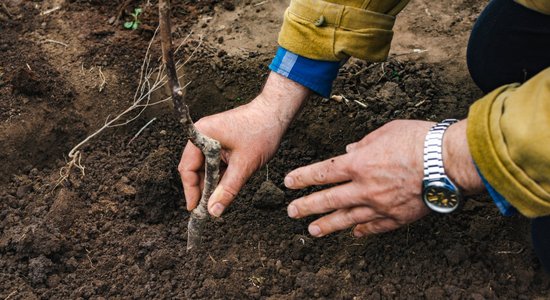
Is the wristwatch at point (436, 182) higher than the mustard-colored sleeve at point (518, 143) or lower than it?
lower

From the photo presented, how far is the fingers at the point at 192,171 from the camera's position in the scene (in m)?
1.96

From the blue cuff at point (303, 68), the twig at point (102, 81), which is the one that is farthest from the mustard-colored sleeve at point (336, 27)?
the twig at point (102, 81)

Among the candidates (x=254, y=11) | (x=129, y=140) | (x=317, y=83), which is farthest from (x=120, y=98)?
(x=317, y=83)

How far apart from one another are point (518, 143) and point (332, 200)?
514 mm

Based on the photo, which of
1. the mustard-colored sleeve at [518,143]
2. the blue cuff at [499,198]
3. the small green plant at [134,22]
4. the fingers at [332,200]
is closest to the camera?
Result: the mustard-colored sleeve at [518,143]

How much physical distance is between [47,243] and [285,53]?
3.34 feet

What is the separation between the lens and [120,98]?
2.75m

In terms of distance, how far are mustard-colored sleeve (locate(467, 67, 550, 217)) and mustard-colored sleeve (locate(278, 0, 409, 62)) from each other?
0.54 meters

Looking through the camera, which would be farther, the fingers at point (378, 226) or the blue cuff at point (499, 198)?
the fingers at point (378, 226)

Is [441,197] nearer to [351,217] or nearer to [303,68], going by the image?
[351,217]

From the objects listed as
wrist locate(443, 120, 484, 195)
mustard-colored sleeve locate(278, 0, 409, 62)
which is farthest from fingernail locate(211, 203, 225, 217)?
wrist locate(443, 120, 484, 195)

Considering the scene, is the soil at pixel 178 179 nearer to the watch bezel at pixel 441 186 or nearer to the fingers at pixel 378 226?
the fingers at pixel 378 226

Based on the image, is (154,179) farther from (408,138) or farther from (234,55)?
(408,138)

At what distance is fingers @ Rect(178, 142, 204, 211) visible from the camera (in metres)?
1.96
